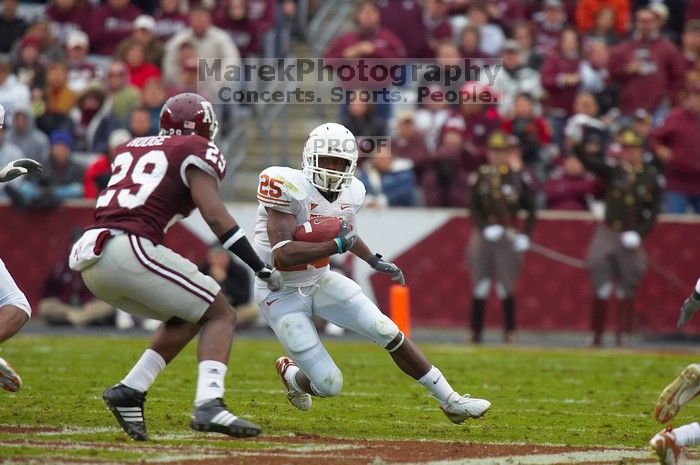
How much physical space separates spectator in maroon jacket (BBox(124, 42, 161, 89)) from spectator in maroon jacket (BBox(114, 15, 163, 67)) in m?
0.03

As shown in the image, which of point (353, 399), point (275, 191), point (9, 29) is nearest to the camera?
point (275, 191)

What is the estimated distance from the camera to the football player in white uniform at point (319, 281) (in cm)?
654

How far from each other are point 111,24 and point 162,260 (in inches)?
387

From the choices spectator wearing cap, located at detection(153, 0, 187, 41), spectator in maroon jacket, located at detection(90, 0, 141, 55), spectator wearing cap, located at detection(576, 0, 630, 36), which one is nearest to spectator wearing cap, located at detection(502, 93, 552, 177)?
spectator wearing cap, located at detection(576, 0, 630, 36)

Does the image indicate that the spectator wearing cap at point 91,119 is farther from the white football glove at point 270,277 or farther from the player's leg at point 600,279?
the white football glove at point 270,277

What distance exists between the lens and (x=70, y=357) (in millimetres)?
10055

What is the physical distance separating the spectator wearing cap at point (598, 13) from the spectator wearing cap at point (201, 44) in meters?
3.88

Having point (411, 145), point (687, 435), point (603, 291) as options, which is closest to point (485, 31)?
point (411, 145)

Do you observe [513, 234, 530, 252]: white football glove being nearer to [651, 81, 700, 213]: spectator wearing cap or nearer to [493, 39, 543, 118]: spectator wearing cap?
[651, 81, 700, 213]: spectator wearing cap

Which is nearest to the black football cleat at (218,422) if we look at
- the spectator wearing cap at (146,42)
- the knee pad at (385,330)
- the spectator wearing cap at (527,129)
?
the knee pad at (385,330)

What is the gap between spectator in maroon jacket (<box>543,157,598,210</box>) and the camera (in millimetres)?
13352

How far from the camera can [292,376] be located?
23.0 feet

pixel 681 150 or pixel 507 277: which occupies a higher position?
pixel 681 150

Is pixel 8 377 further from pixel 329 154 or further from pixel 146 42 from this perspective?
pixel 146 42
